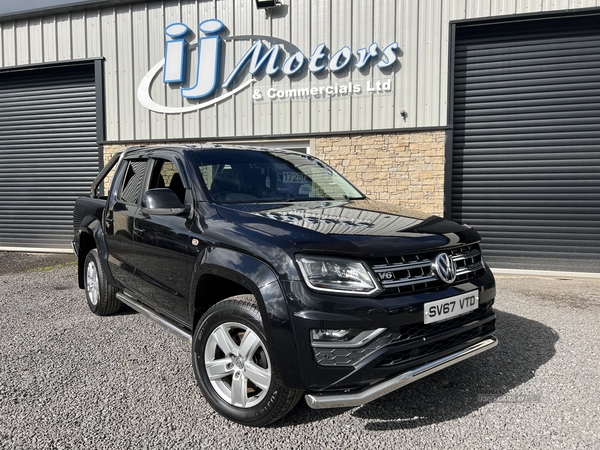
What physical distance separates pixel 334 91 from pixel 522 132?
3419mm

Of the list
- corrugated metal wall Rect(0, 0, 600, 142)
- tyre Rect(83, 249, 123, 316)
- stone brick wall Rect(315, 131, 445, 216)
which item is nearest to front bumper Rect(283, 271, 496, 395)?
tyre Rect(83, 249, 123, 316)

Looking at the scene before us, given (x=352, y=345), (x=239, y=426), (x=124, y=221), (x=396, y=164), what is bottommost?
(x=239, y=426)

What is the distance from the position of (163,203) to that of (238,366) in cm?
123

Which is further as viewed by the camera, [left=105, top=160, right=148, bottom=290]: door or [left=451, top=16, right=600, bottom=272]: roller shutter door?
[left=451, top=16, right=600, bottom=272]: roller shutter door

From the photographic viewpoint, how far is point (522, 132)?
789 centimetres

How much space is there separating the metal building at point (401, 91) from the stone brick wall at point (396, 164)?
3cm

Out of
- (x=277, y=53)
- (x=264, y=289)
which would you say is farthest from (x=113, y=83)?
(x=264, y=289)

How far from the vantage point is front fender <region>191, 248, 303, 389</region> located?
2.32 m

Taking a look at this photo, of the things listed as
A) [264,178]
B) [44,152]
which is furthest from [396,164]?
[44,152]

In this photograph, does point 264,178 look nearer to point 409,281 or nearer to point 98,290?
point 409,281

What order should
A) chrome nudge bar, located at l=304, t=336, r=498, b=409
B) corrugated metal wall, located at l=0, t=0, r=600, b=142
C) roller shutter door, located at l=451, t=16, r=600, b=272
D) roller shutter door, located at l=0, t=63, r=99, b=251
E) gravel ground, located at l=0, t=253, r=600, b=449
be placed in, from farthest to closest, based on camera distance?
1. roller shutter door, located at l=0, t=63, r=99, b=251
2. corrugated metal wall, located at l=0, t=0, r=600, b=142
3. roller shutter door, located at l=451, t=16, r=600, b=272
4. gravel ground, located at l=0, t=253, r=600, b=449
5. chrome nudge bar, located at l=304, t=336, r=498, b=409

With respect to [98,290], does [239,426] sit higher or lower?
lower

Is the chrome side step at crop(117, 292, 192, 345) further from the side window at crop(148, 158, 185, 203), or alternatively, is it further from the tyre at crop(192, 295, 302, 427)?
the side window at crop(148, 158, 185, 203)

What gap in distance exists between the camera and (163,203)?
3.10 m
